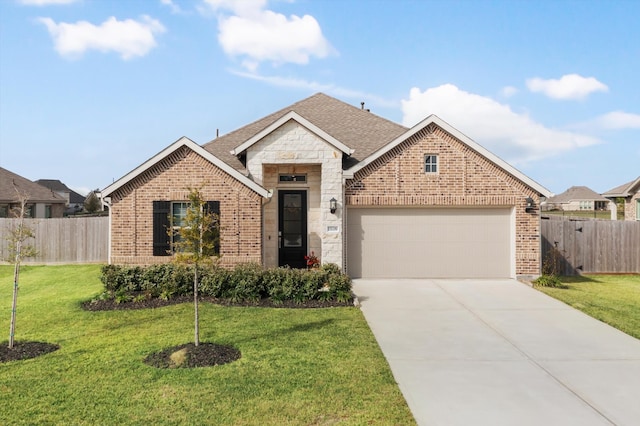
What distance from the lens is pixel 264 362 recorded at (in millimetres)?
6754

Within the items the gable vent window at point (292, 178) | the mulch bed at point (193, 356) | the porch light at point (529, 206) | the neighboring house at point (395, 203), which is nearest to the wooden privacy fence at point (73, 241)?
the neighboring house at point (395, 203)

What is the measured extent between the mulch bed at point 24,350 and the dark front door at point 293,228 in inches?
299

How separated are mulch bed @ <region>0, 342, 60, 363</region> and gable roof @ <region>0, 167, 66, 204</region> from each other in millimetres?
22551

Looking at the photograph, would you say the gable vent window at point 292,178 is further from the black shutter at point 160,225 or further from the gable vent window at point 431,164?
the gable vent window at point 431,164

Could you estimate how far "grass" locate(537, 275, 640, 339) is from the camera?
9602 millimetres

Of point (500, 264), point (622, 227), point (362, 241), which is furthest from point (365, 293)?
point (622, 227)

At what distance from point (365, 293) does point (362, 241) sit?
2516 mm

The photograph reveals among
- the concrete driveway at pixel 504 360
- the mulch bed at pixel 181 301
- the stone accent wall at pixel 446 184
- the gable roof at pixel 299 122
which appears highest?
the gable roof at pixel 299 122

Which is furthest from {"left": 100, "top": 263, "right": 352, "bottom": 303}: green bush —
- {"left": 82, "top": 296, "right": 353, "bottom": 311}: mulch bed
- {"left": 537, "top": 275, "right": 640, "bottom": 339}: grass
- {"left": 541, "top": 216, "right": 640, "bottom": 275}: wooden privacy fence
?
{"left": 541, "top": 216, "right": 640, "bottom": 275}: wooden privacy fence

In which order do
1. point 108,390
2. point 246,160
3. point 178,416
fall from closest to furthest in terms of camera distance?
point 178,416 → point 108,390 → point 246,160

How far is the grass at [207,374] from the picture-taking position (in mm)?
5141

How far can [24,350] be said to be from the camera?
7.37 m

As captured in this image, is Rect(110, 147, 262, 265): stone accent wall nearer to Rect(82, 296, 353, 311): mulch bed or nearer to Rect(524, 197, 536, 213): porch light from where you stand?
Rect(82, 296, 353, 311): mulch bed

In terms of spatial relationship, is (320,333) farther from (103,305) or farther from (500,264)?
(500,264)
